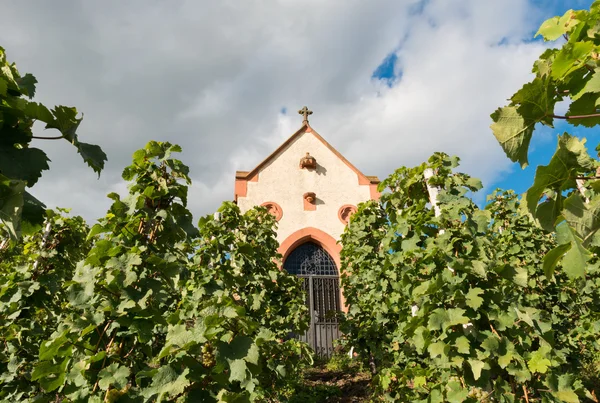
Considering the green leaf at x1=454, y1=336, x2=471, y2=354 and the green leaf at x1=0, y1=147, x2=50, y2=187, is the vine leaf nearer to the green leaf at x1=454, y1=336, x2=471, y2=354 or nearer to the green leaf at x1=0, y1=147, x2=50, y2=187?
the green leaf at x1=0, y1=147, x2=50, y2=187

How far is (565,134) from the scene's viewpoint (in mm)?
1230

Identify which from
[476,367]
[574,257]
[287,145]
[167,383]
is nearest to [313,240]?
[287,145]

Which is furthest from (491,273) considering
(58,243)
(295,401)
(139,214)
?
(58,243)

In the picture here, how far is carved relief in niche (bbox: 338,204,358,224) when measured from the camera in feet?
→ 42.2

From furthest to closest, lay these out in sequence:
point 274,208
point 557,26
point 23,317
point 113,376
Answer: point 274,208 → point 23,317 → point 113,376 → point 557,26

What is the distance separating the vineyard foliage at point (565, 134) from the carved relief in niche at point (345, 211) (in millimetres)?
11526

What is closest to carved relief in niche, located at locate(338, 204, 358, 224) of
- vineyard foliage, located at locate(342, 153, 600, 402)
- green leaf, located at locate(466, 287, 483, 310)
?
vineyard foliage, located at locate(342, 153, 600, 402)

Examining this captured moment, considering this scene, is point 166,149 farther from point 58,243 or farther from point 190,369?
point 58,243

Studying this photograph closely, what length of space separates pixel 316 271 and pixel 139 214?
952 cm

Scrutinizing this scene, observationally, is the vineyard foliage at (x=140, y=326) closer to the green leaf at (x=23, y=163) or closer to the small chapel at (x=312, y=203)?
the green leaf at (x=23, y=163)

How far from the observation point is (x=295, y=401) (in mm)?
5633

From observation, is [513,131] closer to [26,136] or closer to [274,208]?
[26,136]

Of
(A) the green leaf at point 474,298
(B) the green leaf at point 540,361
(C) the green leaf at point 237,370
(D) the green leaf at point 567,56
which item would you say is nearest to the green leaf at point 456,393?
(B) the green leaf at point 540,361

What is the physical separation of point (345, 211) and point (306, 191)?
154 centimetres
